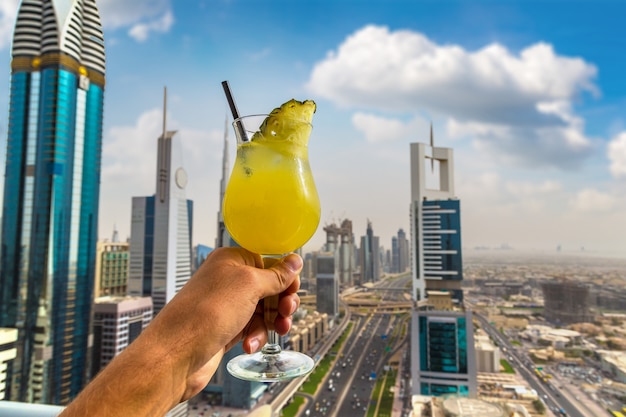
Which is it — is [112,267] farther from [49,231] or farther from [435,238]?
[435,238]

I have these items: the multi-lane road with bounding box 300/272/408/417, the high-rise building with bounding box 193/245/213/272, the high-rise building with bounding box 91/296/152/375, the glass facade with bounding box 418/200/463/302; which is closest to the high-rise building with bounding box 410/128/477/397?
the glass facade with bounding box 418/200/463/302

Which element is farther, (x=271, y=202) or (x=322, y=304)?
(x=322, y=304)

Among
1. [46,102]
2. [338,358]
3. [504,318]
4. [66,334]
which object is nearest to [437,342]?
[504,318]

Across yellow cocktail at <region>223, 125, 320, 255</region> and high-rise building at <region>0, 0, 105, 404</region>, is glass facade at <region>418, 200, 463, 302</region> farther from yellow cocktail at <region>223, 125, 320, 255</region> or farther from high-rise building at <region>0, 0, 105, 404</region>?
yellow cocktail at <region>223, 125, 320, 255</region>

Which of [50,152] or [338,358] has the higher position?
[50,152]

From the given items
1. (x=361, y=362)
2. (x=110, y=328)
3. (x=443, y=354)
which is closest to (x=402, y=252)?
(x=361, y=362)

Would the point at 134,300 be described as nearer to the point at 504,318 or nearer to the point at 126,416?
the point at 504,318
